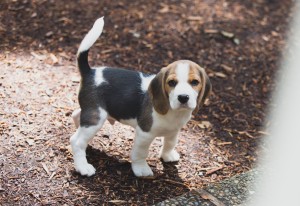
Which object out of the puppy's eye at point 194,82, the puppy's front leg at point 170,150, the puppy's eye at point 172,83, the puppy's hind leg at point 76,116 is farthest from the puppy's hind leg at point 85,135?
the puppy's eye at point 194,82

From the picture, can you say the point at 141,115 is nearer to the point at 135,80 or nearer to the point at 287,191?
the point at 135,80

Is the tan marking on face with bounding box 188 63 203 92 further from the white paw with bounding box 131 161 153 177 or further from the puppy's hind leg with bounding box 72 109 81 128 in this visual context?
the puppy's hind leg with bounding box 72 109 81 128

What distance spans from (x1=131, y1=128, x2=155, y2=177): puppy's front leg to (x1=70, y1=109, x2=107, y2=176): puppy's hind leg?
0.29m

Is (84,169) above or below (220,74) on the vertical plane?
above

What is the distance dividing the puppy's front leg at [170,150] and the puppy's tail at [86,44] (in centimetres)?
79

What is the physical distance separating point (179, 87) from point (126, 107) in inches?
22.4

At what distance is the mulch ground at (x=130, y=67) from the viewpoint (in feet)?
11.5

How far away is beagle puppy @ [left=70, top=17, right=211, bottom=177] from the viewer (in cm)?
325

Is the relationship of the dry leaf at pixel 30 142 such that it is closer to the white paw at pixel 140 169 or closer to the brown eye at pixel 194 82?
the white paw at pixel 140 169

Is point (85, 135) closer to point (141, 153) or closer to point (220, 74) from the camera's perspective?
point (141, 153)

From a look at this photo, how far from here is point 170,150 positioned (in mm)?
3725

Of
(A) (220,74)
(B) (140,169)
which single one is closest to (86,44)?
(B) (140,169)

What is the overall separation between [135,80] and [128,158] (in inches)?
26.8

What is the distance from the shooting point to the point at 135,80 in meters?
3.46
